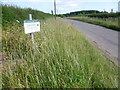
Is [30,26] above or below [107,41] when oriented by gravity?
above

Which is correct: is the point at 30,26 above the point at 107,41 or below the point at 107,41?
above

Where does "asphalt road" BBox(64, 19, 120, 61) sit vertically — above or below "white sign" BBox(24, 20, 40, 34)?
below

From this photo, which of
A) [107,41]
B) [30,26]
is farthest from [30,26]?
[107,41]

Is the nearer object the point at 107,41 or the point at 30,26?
the point at 30,26

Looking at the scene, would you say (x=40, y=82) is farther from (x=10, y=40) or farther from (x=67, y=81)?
(x=10, y=40)

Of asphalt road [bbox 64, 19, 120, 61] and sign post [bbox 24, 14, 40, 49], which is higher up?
sign post [bbox 24, 14, 40, 49]

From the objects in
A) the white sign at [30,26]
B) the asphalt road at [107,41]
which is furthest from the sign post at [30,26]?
the asphalt road at [107,41]

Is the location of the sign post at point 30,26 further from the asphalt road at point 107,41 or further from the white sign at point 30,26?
the asphalt road at point 107,41

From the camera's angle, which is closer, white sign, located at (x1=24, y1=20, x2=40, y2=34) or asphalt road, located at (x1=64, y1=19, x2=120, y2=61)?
white sign, located at (x1=24, y1=20, x2=40, y2=34)

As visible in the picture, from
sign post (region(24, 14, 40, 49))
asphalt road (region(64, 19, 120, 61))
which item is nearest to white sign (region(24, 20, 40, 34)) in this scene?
sign post (region(24, 14, 40, 49))

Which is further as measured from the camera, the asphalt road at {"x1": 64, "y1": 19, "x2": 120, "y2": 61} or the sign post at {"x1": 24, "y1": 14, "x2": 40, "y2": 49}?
the asphalt road at {"x1": 64, "y1": 19, "x2": 120, "y2": 61}

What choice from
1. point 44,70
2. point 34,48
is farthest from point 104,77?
point 34,48

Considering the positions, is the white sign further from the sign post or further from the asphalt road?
the asphalt road

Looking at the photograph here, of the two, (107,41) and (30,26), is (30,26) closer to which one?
(30,26)
